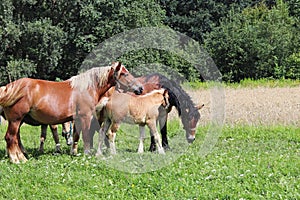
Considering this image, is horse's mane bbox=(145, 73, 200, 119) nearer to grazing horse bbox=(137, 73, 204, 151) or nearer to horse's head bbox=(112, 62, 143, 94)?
grazing horse bbox=(137, 73, 204, 151)

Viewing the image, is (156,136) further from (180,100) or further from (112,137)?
(180,100)

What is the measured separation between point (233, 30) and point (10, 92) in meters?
Answer: 31.9

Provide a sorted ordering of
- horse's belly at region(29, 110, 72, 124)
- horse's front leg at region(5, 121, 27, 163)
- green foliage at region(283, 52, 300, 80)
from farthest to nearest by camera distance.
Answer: green foliage at region(283, 52, 300, 80), horse's belly at region(29, 110, 72, 124), horse's front leg at region(5, 121, 27, 163)

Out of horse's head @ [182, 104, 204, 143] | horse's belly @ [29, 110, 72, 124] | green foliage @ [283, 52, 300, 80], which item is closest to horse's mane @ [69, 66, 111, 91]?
horse's belly @ [29, 110, 72, 124]

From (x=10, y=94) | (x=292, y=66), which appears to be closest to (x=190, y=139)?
(x=10, y=94)

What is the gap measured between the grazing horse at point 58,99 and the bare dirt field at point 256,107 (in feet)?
11.7

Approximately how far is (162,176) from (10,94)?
3694 mm

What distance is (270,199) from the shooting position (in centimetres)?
710

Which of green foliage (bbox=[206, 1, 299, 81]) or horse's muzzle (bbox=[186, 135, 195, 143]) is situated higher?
horse's muzzle (bbox=[186, 135, 195, 143])

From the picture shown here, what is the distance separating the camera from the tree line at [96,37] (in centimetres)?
3347

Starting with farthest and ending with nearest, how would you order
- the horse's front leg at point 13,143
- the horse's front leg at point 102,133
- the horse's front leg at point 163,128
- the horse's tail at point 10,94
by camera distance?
the horse's front leg at point 163,128, the horse's front leg at point 102,133, the horse's front leg at point 13,143, the horse's tail at point 10,94

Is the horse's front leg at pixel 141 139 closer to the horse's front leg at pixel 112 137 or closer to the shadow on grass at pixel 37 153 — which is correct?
the horse's front leg at pixel 112 137

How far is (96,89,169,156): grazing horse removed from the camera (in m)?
11.3

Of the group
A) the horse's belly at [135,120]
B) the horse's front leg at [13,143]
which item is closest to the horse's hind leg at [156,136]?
the horse's belly at [135,120]
